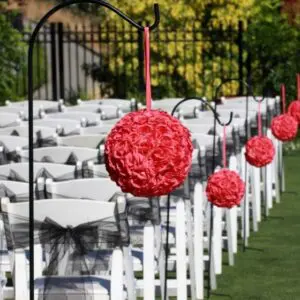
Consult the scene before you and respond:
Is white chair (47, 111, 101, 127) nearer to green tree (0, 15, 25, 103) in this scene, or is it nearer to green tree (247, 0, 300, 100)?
green tree (0, 15, 25, 103)

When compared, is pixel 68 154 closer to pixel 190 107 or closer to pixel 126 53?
pixel 190 107

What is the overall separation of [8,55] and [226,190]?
15.6 m

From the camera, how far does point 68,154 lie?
39.4 feet

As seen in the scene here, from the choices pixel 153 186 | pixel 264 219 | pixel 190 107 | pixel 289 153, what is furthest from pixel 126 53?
pixel 153 186

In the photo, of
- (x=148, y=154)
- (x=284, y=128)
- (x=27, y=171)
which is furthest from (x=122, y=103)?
(x=148, y=154)

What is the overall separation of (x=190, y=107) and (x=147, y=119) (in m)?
11.4

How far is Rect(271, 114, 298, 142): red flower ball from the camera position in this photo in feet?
48.9

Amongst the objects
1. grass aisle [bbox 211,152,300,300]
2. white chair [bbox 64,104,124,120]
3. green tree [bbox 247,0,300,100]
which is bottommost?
grass aisle [bbox 211,152,300,300]

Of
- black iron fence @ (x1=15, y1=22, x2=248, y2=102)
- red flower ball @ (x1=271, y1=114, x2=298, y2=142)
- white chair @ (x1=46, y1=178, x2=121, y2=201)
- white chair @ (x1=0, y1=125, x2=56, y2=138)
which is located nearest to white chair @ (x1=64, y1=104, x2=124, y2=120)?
white chair @ (x1=0, y1=125, x2=56, y2=138)

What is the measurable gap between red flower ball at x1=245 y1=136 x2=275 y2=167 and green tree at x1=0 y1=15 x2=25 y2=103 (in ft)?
42.3

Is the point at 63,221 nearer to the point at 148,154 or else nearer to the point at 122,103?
the point at 148,154

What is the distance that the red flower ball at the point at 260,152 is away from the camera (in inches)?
492

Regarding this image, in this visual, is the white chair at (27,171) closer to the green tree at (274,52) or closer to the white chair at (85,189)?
the white chair at (85,189)

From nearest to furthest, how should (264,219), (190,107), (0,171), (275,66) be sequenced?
(0,171) < (264,219) < (190,107) < (275,66)
